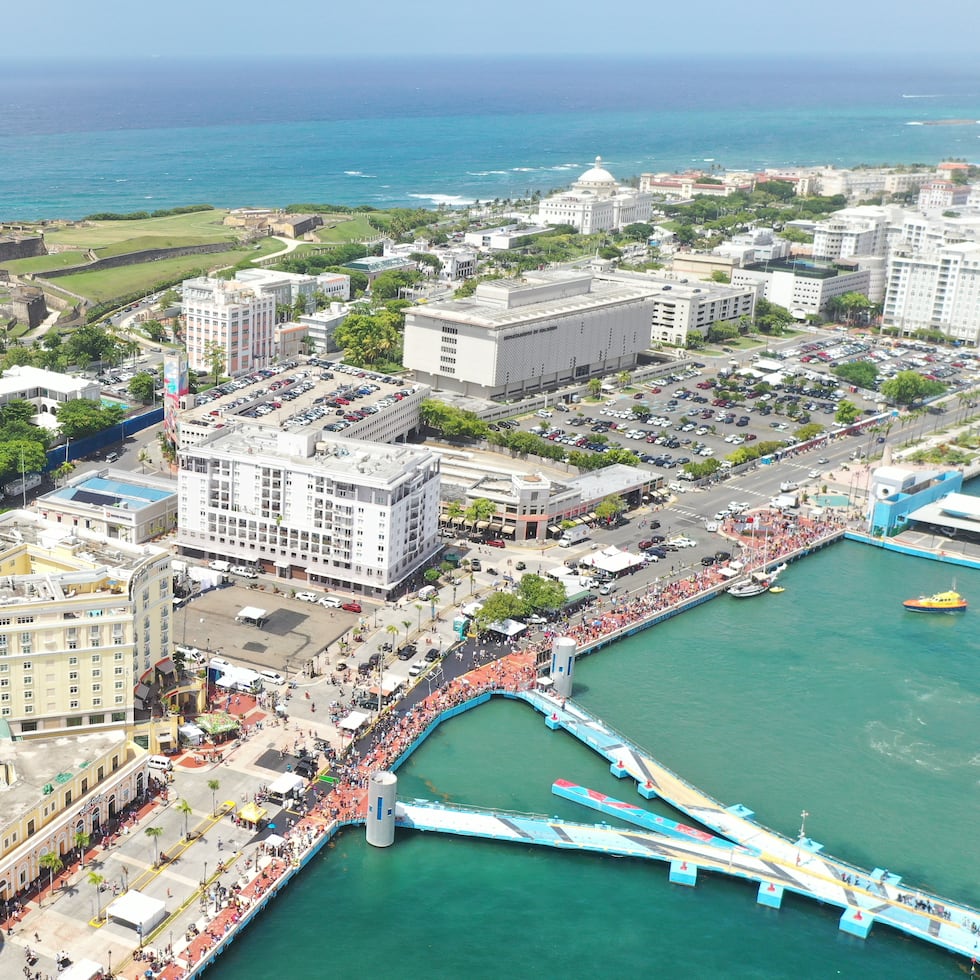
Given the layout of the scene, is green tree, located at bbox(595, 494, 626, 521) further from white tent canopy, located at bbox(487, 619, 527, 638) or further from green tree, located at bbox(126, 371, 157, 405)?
green tree, located at bbox(126, 371, 157, 405)

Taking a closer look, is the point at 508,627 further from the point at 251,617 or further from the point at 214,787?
the point at 214,787

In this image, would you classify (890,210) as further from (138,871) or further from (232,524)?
(138,871)

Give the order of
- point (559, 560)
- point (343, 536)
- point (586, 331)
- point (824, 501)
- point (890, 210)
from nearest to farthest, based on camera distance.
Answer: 1. point (343, 536)
2. point (559, 560)
3. point (824, 501)
4. point (586, 331)
5. point (890, 210)

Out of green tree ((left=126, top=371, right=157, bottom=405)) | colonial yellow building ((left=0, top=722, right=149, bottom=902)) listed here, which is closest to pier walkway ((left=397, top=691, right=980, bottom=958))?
colonial yellow building ((left=0, top=722, right=149, bottom=902))

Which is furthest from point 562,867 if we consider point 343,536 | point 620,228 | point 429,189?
point 429,189

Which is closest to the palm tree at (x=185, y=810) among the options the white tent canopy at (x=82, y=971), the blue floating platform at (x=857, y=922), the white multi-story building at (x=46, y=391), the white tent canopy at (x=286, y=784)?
the white tent canopy at (x=286, y=784)

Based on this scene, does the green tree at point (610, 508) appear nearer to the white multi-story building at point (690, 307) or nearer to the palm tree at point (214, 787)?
the palm tree at point (214, 787)

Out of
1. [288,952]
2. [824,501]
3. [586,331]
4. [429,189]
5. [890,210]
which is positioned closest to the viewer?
[288,952]
